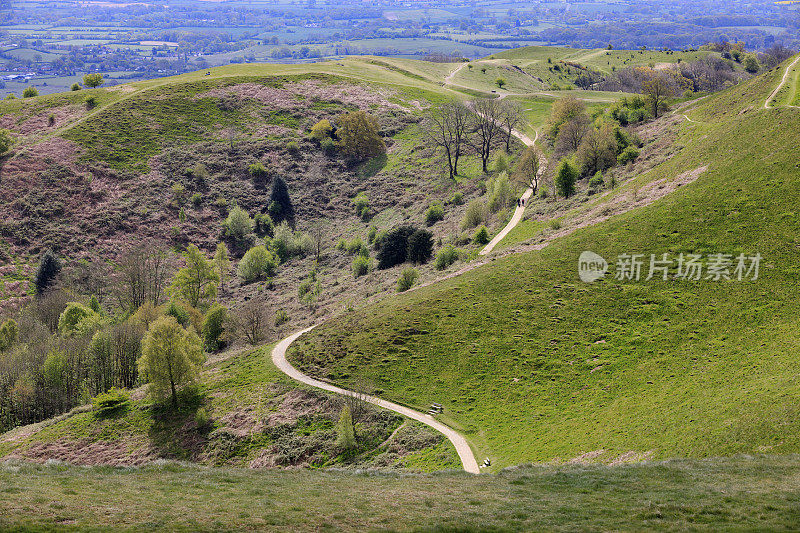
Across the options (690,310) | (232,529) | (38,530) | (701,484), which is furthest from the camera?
(690,310)

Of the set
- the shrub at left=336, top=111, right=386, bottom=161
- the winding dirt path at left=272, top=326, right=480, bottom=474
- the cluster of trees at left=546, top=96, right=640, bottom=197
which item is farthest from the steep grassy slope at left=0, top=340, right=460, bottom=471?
the shrub at left=336, top=111, right=386, bottom=161

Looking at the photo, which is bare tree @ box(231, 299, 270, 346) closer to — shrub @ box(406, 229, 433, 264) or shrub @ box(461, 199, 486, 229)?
shrub @ box(406, 229, 433, 264)

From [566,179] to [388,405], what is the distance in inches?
2053

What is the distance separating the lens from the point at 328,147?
137 meters

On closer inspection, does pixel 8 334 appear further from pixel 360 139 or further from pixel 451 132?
pixel 451 132

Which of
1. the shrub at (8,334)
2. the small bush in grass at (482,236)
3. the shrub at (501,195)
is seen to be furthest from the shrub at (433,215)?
the shrub at (8,334)

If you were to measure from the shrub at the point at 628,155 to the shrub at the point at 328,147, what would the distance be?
76674 mm

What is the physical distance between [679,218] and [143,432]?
59484 millimetres

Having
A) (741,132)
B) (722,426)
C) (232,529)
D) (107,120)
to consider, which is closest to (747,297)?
(722,426)

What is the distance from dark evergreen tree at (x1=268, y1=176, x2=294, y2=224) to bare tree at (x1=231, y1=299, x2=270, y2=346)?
4841 centimetres

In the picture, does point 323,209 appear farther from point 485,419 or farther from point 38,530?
point 38,530

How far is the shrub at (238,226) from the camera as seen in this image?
11169cm

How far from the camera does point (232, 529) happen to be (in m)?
20.1

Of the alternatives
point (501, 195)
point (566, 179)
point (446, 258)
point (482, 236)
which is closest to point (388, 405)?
point (446, 258)
